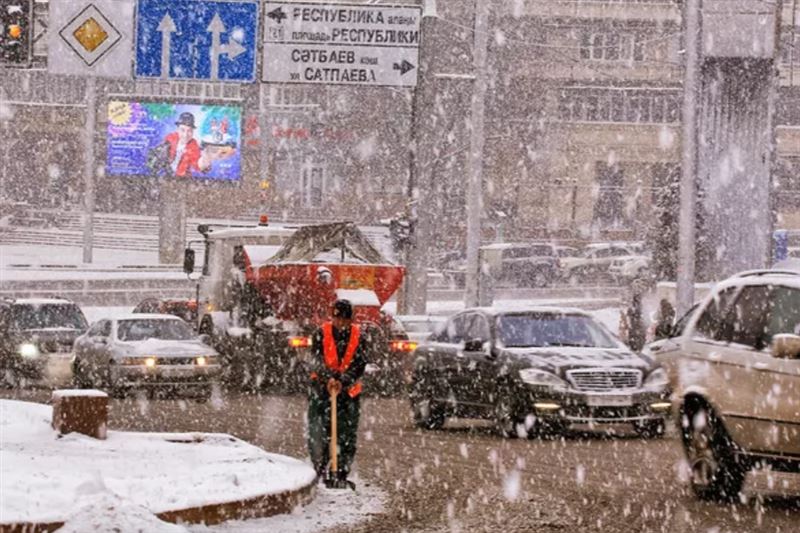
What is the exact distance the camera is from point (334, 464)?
1395 cm

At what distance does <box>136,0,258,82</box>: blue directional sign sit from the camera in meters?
33.4

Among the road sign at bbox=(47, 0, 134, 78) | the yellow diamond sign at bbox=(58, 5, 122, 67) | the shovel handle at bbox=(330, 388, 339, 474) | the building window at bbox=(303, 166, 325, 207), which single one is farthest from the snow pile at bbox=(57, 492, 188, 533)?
the building window at bbox=(303, 166, 325, 207)

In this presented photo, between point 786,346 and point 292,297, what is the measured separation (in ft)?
52.5

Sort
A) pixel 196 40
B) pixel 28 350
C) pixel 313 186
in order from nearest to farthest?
pixel 28 350
pixel 196 40
pixel 313 186

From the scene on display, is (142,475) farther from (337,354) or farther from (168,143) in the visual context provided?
(168,143)

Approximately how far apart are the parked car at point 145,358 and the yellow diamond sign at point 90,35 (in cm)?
834

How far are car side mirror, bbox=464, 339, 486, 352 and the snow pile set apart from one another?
10531mm

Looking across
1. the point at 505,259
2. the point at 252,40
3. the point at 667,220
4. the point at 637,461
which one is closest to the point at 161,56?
the point at 252,40

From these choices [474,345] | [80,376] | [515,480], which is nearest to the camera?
[515,480]

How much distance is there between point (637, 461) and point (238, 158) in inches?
1802

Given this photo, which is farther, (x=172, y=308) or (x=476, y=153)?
(x=172, y=308)

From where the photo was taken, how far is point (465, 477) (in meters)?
15.2

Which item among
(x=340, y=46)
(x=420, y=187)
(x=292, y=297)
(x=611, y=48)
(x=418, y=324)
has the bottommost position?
(x=418, y=324)

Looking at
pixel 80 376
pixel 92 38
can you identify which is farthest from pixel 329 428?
pixel 92 38
